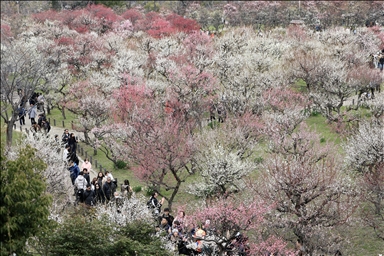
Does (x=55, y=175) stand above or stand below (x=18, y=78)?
above

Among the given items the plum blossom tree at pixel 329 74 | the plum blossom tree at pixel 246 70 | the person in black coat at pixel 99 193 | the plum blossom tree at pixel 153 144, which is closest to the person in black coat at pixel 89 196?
the person in black coat at pixel 99 193

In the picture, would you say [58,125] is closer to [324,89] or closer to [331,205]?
[324,89]

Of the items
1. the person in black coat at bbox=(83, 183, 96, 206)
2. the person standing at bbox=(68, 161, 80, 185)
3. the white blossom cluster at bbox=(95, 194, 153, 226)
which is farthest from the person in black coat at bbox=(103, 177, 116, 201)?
the white blossom cluster at bbox=(95, 194, 153, 226)

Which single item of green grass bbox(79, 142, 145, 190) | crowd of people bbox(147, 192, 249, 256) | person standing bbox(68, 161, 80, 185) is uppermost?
crowd of people bbox(147, 192, 249, 256)

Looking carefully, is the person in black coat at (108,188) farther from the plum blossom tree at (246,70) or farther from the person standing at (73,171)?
the plum blossom tree at (246,70)

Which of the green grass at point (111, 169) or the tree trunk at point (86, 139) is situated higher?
the tree trunk at point (86, 139)

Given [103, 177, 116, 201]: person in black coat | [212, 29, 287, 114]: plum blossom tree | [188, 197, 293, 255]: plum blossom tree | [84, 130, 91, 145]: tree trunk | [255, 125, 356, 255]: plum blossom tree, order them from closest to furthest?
[188, 197, 293, 255]: plum blossom tree, [255, 125, 356, 255]: plum blossom tree, [103, 177, 116, 201]: person in black coat, [212, 29, 287, 114]: plum blossom tree, [84, 130, 91, 145]: tree trunk

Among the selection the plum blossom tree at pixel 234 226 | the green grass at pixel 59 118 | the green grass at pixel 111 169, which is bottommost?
the green grass at pixel 59 118

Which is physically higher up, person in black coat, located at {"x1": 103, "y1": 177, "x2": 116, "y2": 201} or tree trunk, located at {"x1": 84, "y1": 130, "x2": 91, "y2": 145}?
person in black coat, located at {"x1": 103, "y1": 177, "x2": 116, "y2": 201}

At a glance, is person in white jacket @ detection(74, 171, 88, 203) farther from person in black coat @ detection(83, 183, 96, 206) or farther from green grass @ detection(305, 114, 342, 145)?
green grass @ detection(305, 114, 342, 145)

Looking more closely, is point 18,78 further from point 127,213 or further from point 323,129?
point 127,213

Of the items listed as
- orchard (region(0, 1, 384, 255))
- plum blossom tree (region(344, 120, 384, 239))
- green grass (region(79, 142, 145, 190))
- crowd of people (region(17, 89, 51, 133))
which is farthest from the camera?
crowd of people (region(17, 89, 51, 133))

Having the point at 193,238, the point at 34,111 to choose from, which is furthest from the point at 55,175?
the point at 34,111

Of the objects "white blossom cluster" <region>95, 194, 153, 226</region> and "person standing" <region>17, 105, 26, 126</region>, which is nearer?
"white blossom cluster" <region>95, 194, 153, 226</region>
